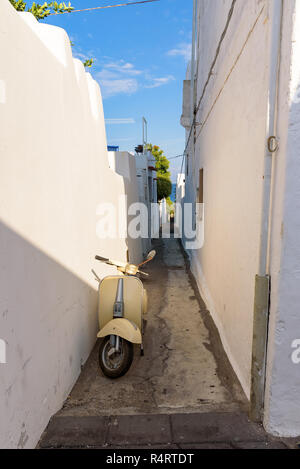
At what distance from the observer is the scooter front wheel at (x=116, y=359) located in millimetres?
3033

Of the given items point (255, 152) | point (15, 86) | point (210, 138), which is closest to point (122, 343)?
point (255, 152)

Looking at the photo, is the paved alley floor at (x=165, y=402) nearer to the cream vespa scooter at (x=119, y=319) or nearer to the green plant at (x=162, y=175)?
the cream vespa scooter at (x=119, y=319)

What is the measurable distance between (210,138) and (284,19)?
3.19 m

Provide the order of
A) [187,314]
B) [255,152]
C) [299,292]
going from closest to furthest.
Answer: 1. [299,292]
2. [255,152]
3. [187,314]

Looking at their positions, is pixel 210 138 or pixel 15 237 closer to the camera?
pixel 15 237

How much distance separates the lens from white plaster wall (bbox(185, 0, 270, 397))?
235 centimetres

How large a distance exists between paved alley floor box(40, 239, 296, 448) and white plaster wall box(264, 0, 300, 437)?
284 millimetres

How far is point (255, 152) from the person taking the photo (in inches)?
95.6

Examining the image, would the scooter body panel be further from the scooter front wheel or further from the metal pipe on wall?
the metal pipe on wall

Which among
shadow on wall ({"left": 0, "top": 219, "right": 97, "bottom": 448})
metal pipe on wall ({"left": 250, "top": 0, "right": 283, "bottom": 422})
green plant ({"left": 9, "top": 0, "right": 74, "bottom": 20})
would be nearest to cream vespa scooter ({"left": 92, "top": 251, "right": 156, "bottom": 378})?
shadow on wall ({"left": 0, "top": 219, "right": 97, "bottom": 448})

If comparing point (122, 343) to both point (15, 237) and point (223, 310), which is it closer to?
point (223, 310)

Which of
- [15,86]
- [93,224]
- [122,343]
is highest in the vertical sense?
[15,86]

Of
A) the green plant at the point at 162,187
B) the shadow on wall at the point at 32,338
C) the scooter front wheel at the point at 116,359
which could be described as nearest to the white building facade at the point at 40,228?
the shadow on wall at the point at 32,338

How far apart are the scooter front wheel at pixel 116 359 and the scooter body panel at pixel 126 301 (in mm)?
408
